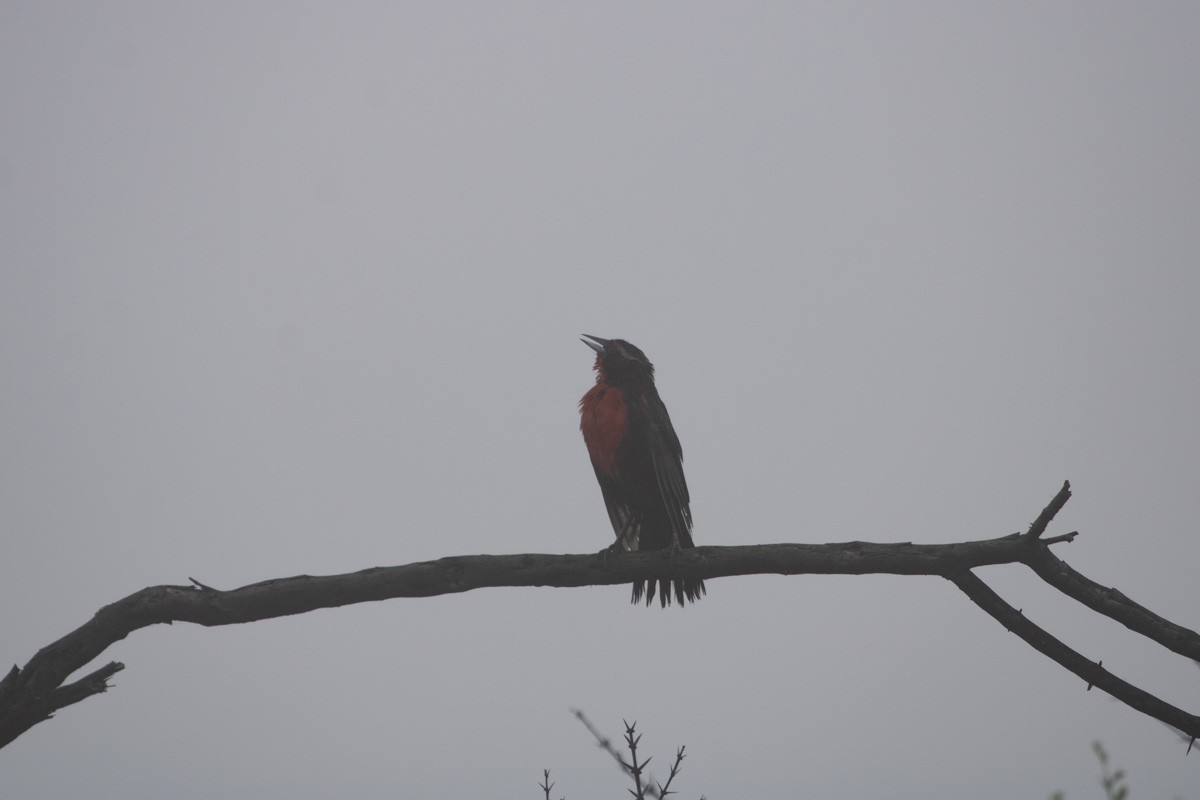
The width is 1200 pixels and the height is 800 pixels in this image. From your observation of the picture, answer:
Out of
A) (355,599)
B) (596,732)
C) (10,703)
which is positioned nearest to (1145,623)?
(596,732)

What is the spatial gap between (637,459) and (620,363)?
83cm

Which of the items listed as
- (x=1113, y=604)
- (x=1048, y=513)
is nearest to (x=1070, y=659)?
(x=1113, y=604)

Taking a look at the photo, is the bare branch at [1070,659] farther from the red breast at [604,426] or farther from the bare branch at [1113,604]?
the red breast at [604,426]

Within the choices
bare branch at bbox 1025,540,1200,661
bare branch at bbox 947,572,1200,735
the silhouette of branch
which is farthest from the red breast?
bare branch at bbox 1025,540,1200,661

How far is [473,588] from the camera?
153 inches

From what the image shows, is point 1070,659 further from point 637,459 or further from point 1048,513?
point 637,459

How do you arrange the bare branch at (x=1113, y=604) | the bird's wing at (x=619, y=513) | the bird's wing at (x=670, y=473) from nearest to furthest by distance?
the bare branch at (x=1113, y=604) < the bird's wing at (x=670, y=473) < the bird's wing at (x=619, y=513)

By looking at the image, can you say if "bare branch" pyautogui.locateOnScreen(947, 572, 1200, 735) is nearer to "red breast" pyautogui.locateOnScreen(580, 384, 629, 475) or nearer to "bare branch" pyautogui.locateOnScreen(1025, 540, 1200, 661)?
"bare branch" pyautogui.locateOnScreen(1025, 540, 1200, 661)

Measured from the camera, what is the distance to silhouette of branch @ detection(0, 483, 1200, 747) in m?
3.58

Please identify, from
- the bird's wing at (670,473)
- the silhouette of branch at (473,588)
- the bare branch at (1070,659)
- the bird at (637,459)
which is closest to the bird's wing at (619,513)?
the bird at (637,459)

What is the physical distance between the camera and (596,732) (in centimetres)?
337

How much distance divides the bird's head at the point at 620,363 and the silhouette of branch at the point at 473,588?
256 centimetres

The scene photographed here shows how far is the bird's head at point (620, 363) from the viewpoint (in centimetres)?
643

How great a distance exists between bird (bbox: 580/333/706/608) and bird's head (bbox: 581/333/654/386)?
0.09 ft
